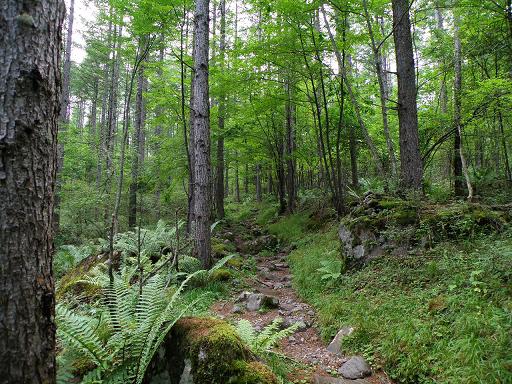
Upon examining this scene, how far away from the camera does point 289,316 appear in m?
5.15

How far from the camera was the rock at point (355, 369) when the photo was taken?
135 inches

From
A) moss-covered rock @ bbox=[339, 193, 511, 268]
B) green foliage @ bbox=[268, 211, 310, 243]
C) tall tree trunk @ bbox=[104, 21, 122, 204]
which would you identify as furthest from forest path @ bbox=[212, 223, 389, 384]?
tall tree trunk @ bbox=[104, 21, 122, 204]

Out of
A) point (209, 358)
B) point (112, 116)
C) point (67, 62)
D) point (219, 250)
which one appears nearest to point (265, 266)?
point (219, 250)

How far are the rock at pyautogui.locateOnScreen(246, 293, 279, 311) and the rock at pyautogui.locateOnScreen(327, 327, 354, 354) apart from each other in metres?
1.53

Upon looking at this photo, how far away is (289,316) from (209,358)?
293 centimetres

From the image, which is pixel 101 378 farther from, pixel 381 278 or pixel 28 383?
pixel 381 278

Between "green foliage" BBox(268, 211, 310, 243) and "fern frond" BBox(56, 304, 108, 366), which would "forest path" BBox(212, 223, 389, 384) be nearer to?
"fern frond" BBox(56, 304, 108, 366)

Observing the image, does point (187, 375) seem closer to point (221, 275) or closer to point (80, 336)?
point (80, 336)

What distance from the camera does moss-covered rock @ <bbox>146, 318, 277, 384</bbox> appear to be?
2.38m

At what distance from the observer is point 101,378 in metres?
2.49

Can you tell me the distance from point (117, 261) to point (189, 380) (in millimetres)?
5549

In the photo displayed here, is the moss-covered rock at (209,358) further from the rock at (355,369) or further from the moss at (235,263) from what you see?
the moss at (235,263)

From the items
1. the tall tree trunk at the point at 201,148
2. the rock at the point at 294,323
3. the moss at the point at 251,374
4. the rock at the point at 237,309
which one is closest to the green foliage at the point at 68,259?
the tall tree trunk at the point at 201,148

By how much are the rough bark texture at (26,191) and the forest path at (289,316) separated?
230 cm
